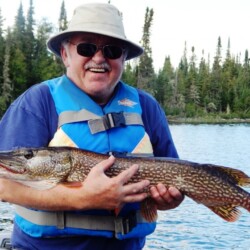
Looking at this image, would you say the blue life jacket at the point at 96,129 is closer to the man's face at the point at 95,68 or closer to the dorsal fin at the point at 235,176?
the man's face at the point at 95,68

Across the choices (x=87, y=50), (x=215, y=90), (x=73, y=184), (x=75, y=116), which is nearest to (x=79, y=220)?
(x=73, y=184)

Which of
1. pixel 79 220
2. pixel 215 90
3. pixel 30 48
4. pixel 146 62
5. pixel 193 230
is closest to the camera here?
pixel 79 220

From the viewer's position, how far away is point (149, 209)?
3.84 metres

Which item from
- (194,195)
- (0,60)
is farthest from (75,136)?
(0,60)

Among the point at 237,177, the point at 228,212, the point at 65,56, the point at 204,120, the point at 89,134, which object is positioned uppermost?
the point at 65,56

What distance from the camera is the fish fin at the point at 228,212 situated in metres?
4.07

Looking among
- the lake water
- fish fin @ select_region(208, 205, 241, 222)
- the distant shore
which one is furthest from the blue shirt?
the distant shore

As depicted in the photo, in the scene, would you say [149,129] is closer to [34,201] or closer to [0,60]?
[34,201]

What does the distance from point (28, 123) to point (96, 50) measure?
77 centimetres

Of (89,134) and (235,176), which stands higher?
(89,134)

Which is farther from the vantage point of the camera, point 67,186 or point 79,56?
point 79,56

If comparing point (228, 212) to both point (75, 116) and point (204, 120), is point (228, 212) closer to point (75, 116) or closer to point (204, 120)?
point (75, 116)

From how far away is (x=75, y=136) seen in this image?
3.82 meters

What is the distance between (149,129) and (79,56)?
0.81 meters
